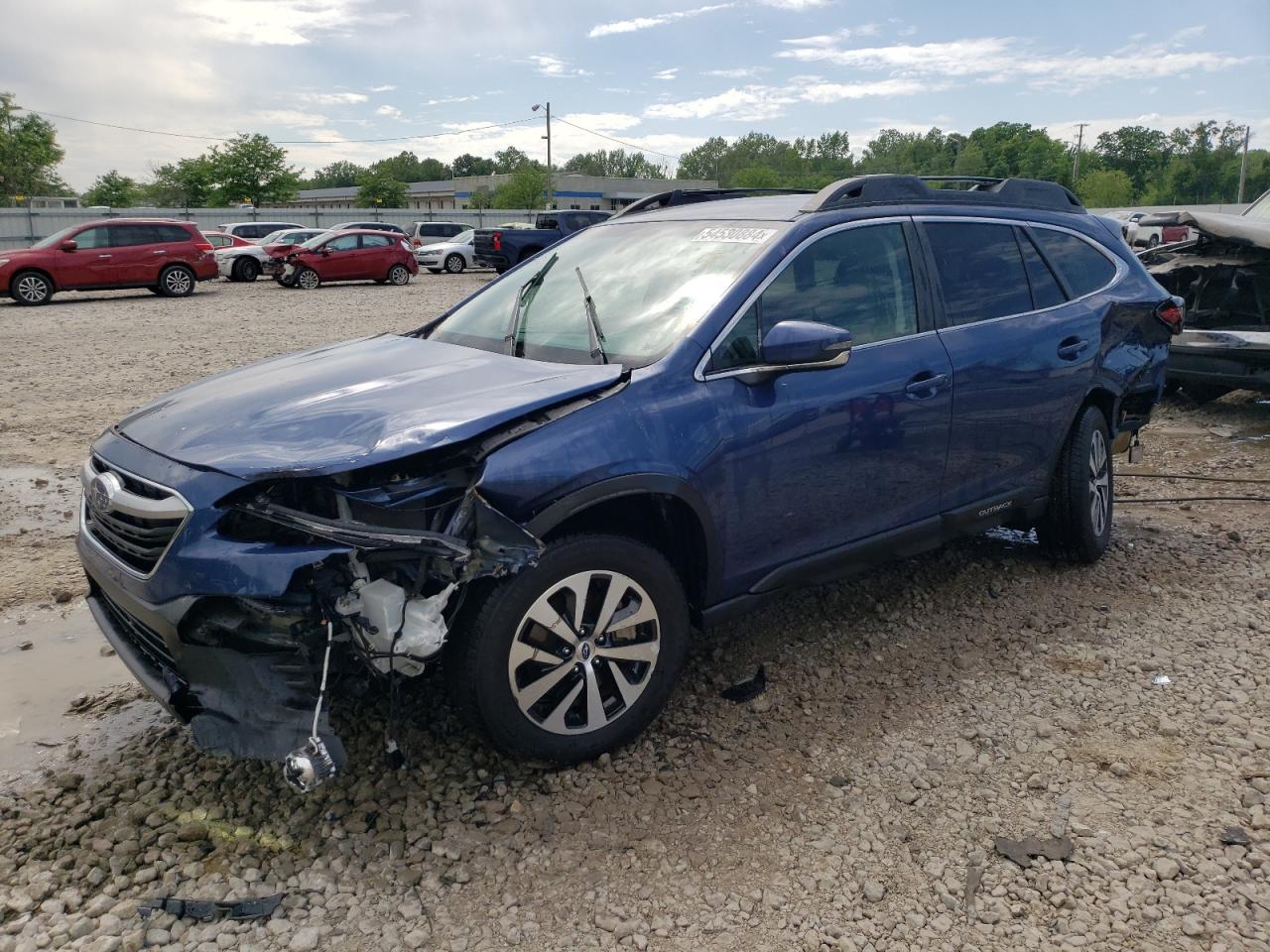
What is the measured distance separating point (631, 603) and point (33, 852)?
6.11ft

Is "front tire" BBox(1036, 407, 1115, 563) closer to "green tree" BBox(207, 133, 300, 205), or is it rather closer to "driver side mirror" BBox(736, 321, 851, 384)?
"driver side mirror" BBox(736, 321, 851, 384)

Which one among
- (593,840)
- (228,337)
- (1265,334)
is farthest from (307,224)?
(593,840)

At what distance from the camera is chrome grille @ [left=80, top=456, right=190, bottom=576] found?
2.79 metres

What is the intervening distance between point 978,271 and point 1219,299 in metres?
5.62

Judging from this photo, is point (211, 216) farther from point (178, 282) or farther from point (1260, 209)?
point (1260, 209)

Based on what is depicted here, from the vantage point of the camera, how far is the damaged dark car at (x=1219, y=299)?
7.54 m

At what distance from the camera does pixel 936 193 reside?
4359mm

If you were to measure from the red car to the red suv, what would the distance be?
245 cm

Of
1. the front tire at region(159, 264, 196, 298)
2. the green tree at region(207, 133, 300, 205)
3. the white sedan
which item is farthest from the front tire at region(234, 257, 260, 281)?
the green tree at region(207, 133, 300, 205)

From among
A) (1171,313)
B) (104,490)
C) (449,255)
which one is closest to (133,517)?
(104,490)

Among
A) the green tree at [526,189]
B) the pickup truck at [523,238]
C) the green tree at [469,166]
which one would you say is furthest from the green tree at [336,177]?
the pickup truck at [523,238]

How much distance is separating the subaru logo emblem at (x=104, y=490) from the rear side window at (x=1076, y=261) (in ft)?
13.4

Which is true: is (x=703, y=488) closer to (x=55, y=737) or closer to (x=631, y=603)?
(x=631, y=603)

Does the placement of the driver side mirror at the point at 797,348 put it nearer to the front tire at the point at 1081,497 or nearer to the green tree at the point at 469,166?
the front tire at the point at 1081,497
